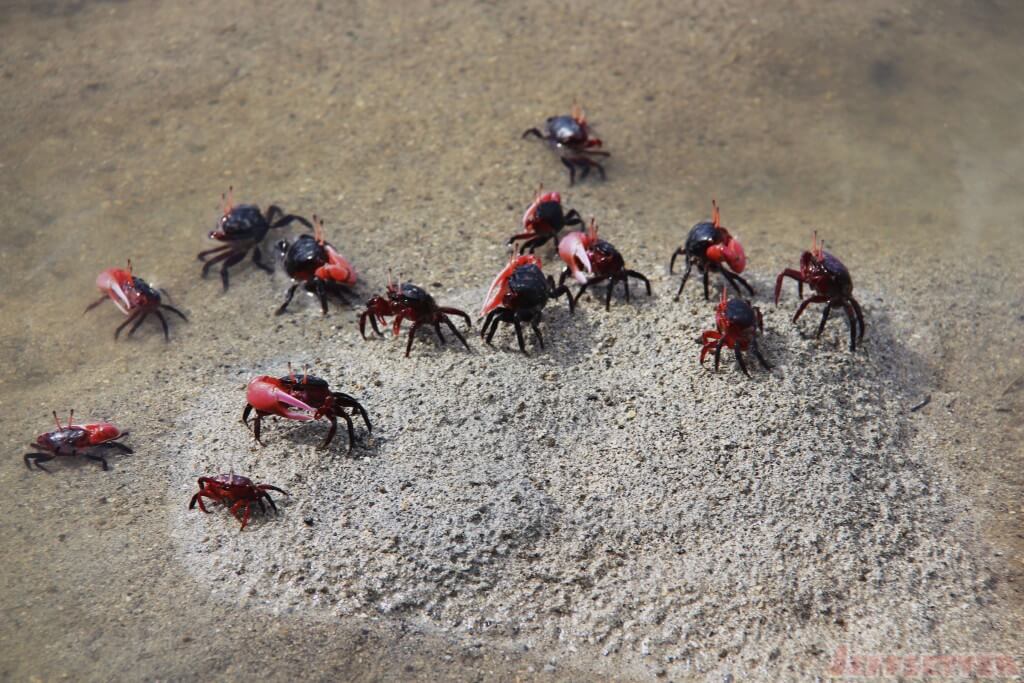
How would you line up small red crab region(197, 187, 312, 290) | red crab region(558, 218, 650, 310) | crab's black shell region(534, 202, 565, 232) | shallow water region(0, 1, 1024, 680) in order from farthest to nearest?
small red crab region(197, 187, 312, 290) → crab's black shell region(534, 202, 565, 232) → red crab region(558, 218, 650, 310) → shallow water region(0, 1, 1024, 680)

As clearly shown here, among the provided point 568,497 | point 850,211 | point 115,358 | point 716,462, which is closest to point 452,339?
point 568,497

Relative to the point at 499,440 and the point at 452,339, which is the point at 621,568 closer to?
the point at 499,440

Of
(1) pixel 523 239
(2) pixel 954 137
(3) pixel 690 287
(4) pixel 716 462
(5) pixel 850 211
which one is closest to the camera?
(4) pixel 716 462

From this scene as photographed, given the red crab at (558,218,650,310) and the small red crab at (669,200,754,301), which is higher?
the small red crab at (669,200,754,301)

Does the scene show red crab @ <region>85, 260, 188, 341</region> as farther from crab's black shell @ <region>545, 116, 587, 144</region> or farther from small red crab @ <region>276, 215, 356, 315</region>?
crab's black shell @ <region>545, 116, 587, 144</region>

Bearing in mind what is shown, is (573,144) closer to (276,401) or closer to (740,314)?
(740,314)

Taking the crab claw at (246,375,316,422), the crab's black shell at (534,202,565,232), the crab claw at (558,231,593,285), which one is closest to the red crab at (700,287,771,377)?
the crab claw at (558,231,593,285)

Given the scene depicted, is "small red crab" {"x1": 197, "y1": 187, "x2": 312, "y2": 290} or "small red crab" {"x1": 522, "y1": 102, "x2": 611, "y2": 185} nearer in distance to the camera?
"small red crab" {"x1": 197, "y1": 187, "x2": 312, "y2": 290}

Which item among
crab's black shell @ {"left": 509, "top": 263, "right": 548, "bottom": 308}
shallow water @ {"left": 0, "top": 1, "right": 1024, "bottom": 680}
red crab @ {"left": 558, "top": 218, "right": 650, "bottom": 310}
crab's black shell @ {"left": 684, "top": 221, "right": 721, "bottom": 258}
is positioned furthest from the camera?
crab's black shell @ {"left": 684, "top": 221, "right": 721, "bottom": 258}
